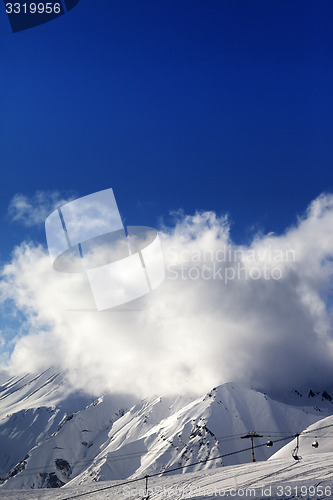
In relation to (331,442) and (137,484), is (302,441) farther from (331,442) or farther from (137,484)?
(137,484)

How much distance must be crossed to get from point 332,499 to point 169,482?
2546 centimetres

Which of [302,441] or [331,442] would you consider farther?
[302,441]

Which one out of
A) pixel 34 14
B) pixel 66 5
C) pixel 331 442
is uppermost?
pixel 66 5

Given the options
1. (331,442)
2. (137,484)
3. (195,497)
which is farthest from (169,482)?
(331,442)

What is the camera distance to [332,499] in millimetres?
17516

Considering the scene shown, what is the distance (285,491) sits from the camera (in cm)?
2081

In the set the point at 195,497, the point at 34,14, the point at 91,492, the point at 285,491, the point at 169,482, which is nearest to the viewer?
the point at 34,14

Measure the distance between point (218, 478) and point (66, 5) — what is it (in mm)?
41706

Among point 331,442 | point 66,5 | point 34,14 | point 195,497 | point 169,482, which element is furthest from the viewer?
point 331,442

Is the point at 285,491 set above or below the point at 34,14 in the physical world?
below

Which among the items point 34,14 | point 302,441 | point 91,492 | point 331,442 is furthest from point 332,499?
point 302,441

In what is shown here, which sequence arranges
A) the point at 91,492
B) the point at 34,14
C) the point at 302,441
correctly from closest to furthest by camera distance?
the point at 34,14
the point at 91,492
the point at 302,441

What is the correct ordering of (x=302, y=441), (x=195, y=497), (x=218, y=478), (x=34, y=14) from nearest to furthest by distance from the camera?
(x=34, y=14) → (x=195, y=497) → (x=218, y=478) → (x=302, y=441)

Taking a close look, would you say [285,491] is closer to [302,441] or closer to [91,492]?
[91,492]
